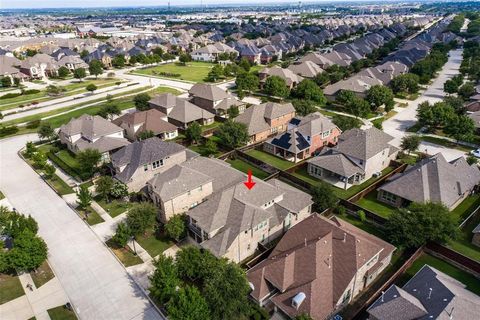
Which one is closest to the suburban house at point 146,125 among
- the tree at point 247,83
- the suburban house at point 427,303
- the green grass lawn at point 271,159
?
the green grass lawn at point 271,159

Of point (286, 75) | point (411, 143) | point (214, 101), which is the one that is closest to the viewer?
point (411, 143)

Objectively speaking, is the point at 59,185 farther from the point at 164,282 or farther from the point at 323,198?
the point at 323,198

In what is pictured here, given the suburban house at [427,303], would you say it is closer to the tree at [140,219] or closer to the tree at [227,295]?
the tree at [227,295]

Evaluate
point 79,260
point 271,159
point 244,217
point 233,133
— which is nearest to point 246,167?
point 271,159

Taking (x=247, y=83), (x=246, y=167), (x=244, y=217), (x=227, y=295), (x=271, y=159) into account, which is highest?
(x=244, y=217)

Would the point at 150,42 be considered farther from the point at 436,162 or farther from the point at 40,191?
the point at 436,162

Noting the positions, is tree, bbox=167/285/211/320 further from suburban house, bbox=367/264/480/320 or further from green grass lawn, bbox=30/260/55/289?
green grass lawn, bbox=30/260/55/289

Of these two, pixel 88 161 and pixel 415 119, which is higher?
→ pixel 415 119
